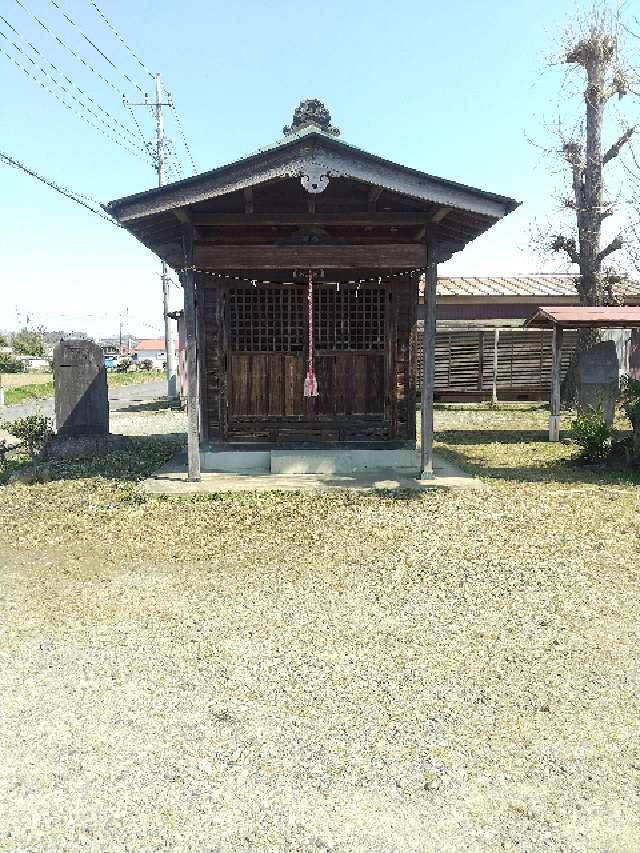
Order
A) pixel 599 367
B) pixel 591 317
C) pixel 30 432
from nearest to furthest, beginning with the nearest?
pixel 30 432
pixel 591 317
pixel 599 367

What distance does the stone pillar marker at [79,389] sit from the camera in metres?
11.5

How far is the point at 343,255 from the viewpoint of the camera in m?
7.98

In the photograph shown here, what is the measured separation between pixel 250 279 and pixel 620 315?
22.8 feet

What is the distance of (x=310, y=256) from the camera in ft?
26.2

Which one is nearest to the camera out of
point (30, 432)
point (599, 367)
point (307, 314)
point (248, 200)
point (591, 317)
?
point (248, 200)

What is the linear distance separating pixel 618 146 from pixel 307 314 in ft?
39.6

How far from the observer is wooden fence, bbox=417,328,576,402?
63.6ft

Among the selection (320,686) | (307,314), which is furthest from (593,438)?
(320,686)

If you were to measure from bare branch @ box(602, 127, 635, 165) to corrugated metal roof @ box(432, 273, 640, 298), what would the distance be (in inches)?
152

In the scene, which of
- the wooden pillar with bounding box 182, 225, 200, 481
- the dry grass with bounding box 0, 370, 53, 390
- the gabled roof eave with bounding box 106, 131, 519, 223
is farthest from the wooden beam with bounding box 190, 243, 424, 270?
the dry grass with bounding box 0, 370, 53, 390

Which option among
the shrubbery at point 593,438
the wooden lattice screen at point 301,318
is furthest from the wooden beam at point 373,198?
the shrubbery at point 593,438

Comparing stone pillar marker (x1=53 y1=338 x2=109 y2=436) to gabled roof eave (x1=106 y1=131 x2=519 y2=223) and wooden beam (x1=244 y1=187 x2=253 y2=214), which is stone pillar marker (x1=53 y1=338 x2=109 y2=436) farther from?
wooden beam (x1=244 y1=187 x2=253 y2=214)

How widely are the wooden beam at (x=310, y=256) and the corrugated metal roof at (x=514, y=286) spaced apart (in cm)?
1297

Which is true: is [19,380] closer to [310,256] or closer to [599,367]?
[599,367]
